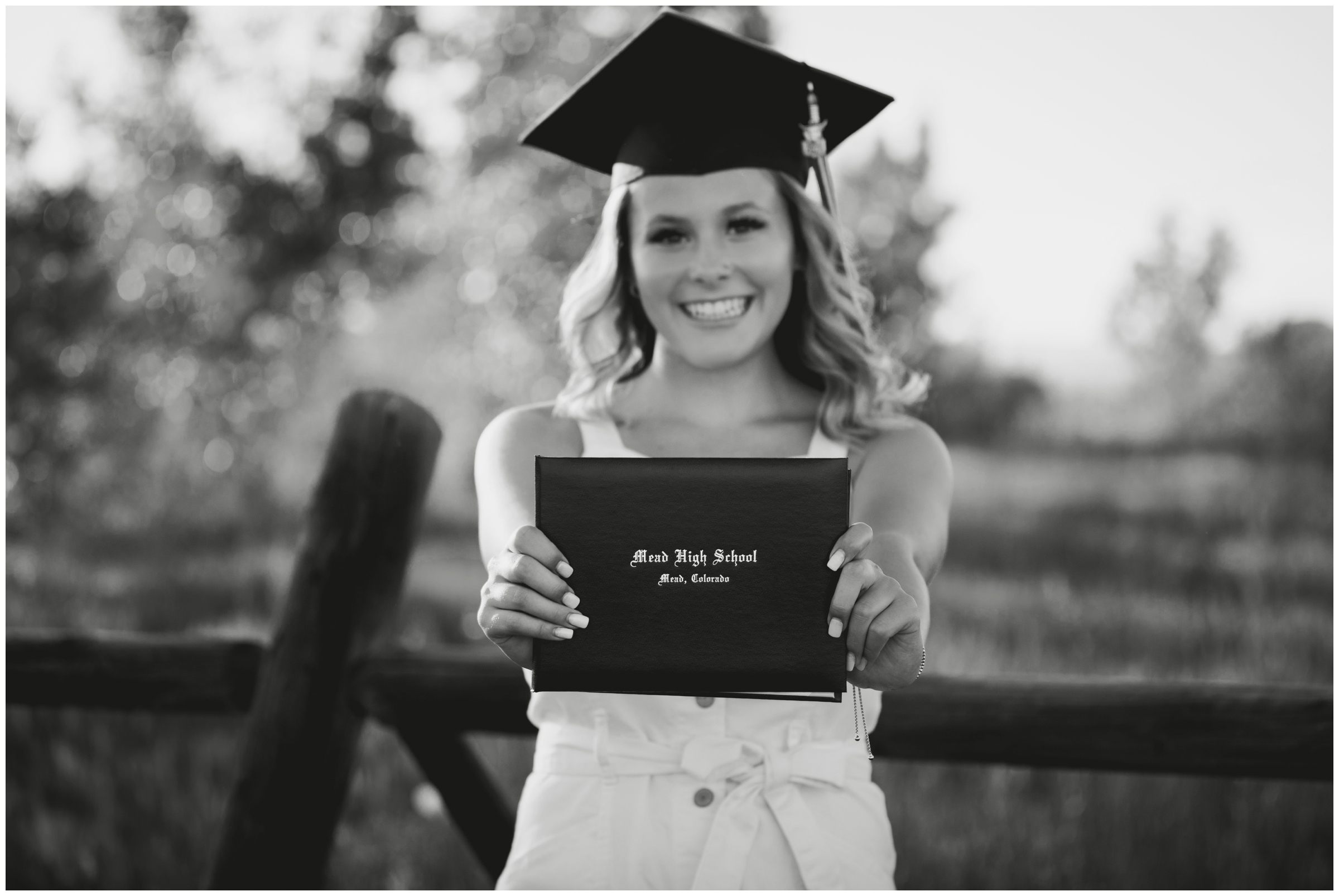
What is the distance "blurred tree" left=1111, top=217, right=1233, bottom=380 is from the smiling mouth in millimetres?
3916

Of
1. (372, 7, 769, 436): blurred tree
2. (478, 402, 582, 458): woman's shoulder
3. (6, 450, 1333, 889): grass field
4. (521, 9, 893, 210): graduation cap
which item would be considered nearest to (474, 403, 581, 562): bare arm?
(478, 402, 582, 458): woman's shoulder

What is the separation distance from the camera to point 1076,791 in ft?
12.0

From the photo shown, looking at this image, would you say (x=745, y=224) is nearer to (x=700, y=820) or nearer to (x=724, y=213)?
(x=724, y=213)

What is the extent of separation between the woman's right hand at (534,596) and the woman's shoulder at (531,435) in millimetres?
472

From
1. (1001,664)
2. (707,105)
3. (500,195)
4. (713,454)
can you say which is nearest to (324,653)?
(713,454)

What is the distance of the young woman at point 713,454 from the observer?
1.56 metres

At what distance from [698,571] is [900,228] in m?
4.72

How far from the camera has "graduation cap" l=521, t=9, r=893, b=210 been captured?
1.84 meters

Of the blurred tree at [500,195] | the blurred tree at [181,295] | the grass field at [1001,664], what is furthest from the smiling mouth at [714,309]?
the blurred tree at [181,295]

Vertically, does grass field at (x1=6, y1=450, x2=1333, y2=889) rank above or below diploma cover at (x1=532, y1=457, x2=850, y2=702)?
below

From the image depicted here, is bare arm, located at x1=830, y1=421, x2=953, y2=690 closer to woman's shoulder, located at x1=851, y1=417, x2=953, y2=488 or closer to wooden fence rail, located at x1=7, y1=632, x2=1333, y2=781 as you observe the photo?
woman's shoulder, located at x1=851, y1=417, x2=953, y2=488

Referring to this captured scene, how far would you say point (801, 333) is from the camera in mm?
1999

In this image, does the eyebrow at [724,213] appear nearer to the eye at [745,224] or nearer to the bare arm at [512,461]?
the eye at [745,224]

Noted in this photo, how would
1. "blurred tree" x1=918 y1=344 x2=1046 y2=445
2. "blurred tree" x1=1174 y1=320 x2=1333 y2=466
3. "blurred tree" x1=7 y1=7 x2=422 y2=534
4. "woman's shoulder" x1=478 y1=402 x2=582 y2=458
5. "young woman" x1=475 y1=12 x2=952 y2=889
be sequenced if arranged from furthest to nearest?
"blurred tree" x1=7 y1=7 x2=422 y2=534 < "blurred tree" x1=918 y1=344 x2=1046 y2=445 < "blurred tree" x1=1174 y1=320 x2=1333 y2=466 < "woman's shoulder" x1=478 y1=402 x2=582 y2=458 < "young woman" x1=475 y1=12 x2=952 y2=889
